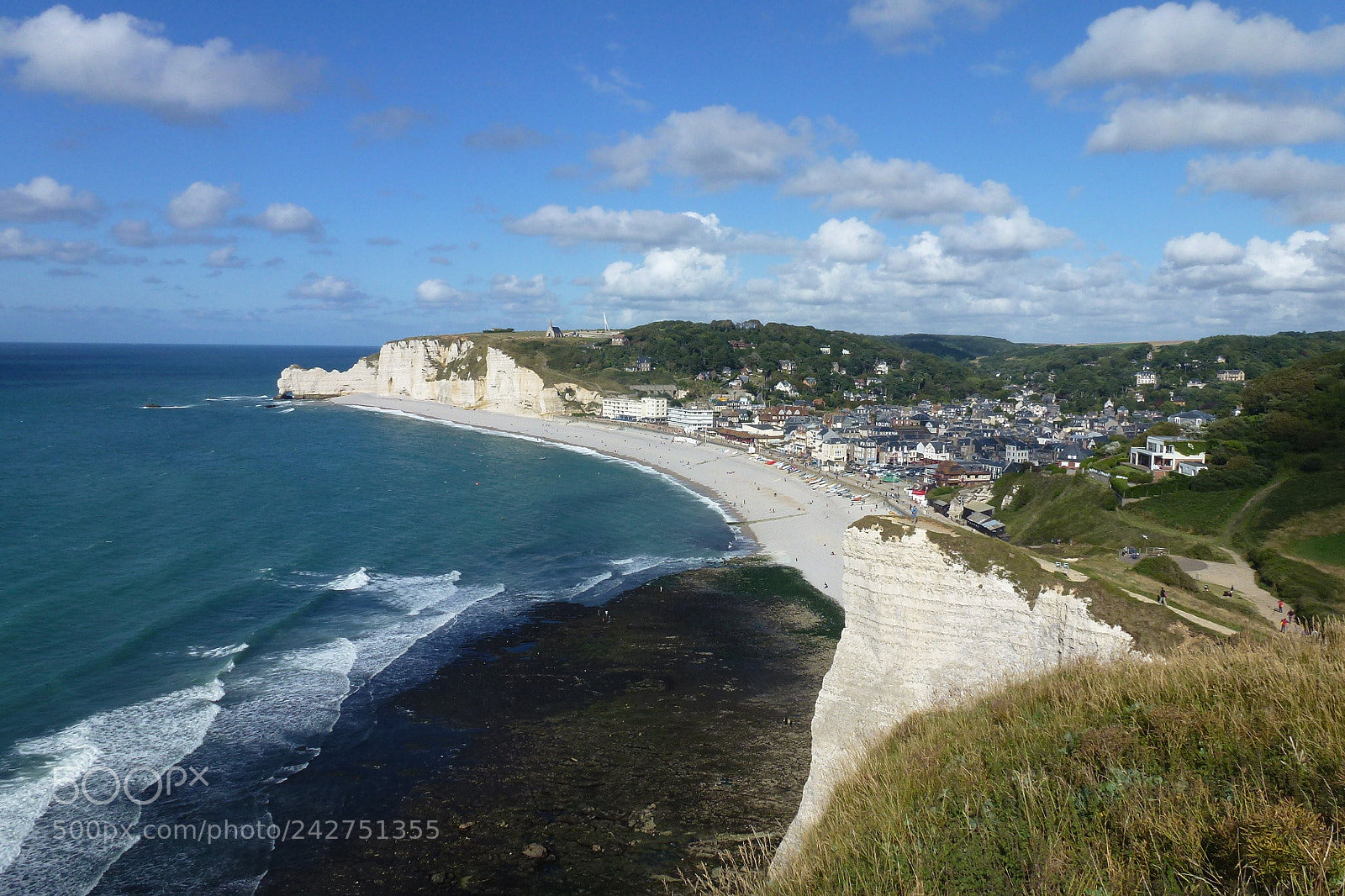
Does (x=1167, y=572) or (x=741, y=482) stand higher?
(x=1167, y=572)

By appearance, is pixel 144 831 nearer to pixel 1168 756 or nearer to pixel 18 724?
pixel 18 724

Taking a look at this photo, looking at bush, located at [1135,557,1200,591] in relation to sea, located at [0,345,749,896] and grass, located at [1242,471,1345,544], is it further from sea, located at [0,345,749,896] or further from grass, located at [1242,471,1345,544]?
sea, located at [0,345,749,896]

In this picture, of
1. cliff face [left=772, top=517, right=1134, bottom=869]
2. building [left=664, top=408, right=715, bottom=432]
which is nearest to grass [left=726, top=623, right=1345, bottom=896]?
cliff face [left=772, top=517, right=1134, bottom=869]

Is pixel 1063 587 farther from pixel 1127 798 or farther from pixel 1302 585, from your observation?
pixel 1302 585

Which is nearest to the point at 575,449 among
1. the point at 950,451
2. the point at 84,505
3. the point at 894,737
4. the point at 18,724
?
the point at 950,451

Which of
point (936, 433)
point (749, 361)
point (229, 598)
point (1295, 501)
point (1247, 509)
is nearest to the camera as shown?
point (229, 598)

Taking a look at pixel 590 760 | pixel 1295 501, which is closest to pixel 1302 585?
pixel 1295 501
